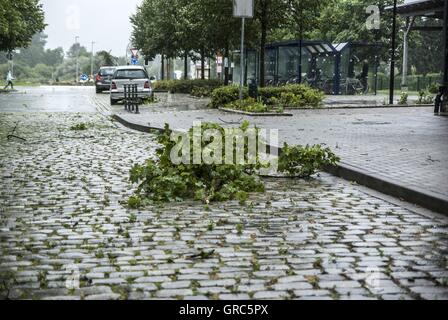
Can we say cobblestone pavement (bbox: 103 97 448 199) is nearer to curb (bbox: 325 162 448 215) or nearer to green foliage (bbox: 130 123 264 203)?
curb (bbox: 325 162 448 215)

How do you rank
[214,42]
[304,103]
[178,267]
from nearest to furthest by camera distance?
[178,267] → [304,103] → [214,42]

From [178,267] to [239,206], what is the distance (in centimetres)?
240

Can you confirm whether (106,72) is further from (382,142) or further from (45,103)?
(382,142)

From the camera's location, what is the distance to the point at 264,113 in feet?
64.3

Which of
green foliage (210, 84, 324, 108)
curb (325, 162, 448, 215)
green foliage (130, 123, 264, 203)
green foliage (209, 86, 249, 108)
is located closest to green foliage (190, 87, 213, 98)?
green foliage (210, 84, 324, 108)

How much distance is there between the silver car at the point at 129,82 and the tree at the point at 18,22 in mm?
10744

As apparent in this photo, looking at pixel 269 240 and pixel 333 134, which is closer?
pixel 269 240

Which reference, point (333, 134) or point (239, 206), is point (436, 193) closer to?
point (239, 206)

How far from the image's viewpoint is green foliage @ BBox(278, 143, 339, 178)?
8.50 m

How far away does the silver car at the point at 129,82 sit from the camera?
28109mm

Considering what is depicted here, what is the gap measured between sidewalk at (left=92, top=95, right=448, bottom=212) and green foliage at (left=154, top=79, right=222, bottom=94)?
16.0 meters

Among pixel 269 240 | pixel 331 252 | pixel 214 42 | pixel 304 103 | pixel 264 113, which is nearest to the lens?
pixel 331 252

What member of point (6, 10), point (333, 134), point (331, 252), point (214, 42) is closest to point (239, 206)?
point (331, 252)

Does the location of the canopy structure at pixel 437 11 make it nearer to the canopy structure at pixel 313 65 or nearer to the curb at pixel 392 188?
the canopy structure at pixel 313 65
